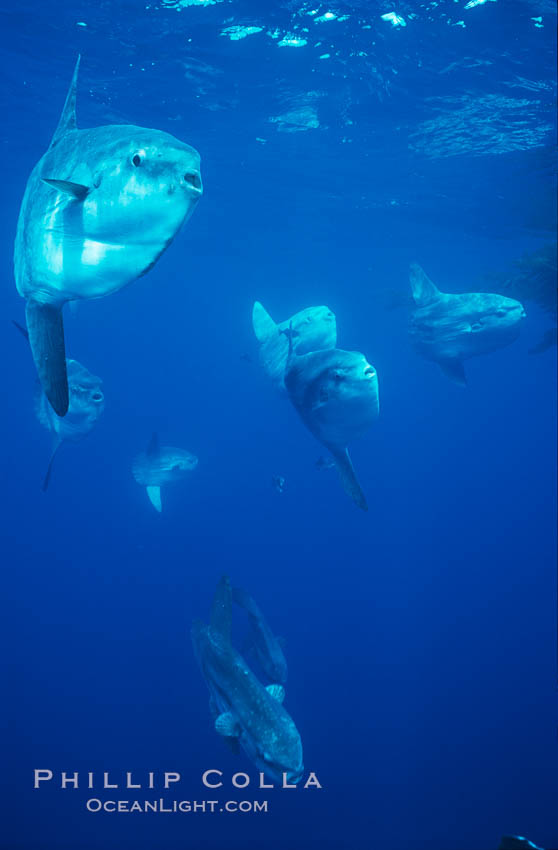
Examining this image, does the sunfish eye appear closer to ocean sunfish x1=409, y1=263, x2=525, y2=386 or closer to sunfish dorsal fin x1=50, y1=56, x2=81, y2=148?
sunfish dorsal fin x1=50, y1=56, x2=81, y2=148

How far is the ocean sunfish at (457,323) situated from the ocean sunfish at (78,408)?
570 centimetres

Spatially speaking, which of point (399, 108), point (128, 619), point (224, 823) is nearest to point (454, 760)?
point (224, 823)

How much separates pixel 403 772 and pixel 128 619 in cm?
1007

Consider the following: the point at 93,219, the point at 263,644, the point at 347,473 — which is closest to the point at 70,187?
the point at 93,219

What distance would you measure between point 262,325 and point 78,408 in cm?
285

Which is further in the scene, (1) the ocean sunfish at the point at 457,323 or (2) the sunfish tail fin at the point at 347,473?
(1) the ocean sunfish at the point at 457,323

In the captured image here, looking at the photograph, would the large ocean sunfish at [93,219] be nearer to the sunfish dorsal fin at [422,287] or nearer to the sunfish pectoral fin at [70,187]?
the sunfish pectoral fin at [70,187]

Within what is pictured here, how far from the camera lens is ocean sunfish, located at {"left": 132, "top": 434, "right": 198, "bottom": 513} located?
1156 centimetres

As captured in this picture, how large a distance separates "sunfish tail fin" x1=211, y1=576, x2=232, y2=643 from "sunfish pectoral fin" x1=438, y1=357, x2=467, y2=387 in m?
6.23

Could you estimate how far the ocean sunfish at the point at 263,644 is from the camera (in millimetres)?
7035

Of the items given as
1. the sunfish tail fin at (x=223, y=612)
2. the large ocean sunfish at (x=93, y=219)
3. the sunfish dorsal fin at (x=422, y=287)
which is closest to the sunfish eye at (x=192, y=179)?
the large ocean sunfish at (x=93, y=219)

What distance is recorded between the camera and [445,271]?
39.8 meters

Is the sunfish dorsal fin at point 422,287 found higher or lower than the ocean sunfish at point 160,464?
higher

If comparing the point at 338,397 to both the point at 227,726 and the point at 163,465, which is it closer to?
the point at 227,726
